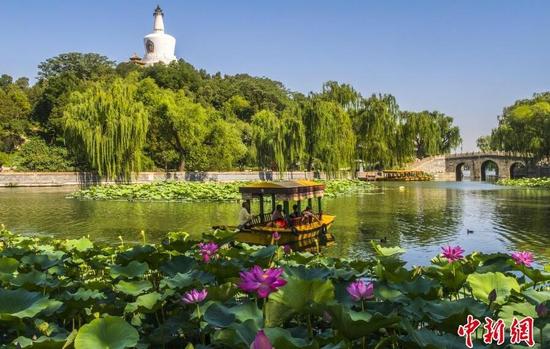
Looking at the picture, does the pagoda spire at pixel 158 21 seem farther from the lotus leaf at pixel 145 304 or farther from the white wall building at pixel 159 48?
the lotus leaf at pixel 145 304

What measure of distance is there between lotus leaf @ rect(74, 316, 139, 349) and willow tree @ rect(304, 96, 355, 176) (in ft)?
99.7

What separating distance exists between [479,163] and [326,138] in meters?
31.2

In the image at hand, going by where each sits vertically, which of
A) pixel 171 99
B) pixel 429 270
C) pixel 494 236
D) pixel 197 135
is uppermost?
pixel 171 99

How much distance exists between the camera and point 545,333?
2.16 meters

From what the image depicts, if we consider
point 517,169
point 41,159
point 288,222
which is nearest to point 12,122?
point 41,159

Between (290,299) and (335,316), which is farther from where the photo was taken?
(290,299)

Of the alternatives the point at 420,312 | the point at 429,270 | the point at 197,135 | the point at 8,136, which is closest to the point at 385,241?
the point at 429,270

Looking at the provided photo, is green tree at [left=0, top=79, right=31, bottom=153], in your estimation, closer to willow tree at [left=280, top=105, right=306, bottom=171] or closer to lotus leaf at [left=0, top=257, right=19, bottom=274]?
willow tree at [left=280, top=105, right=306, bottom=171]

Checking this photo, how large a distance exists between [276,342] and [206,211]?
15.7m

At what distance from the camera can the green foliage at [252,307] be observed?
205 cm

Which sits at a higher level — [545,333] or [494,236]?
[545,333]

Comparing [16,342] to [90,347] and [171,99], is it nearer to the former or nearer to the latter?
[90,347]

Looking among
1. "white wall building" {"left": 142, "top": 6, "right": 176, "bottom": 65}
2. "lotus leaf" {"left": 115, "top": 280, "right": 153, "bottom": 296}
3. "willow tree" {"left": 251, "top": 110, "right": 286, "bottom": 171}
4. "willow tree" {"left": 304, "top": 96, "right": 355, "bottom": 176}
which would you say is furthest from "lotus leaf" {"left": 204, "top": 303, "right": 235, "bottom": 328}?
"white wall building" {"left": 142, "top": 6, "right": 176, "bottom": 65}

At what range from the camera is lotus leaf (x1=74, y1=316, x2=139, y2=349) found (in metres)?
2.01
